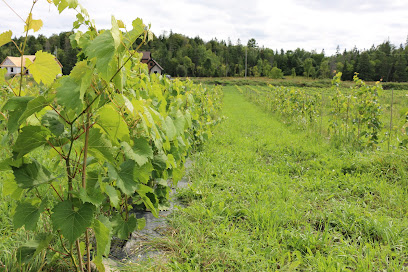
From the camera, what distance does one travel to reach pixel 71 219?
1156mm

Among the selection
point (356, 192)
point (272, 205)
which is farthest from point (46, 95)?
point (356, 192)

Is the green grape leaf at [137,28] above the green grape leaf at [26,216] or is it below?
above

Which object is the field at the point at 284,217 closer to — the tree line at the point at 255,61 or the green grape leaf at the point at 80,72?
the green grape leaf at the point at 80,72

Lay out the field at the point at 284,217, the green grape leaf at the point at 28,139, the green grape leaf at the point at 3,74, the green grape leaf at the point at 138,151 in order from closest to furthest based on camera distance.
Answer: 1. the green grape leaf at the point at 28,139
2. the green grape leaf at the point at 3,74
3. the green grape leaf at the point at 138,151
4. the field at the point at 284,217

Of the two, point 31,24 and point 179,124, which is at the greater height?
point 31,24

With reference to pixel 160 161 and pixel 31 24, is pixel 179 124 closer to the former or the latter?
pixel 160 161

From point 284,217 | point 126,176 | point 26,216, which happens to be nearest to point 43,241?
point 26,216

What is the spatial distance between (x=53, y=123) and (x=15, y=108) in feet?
0.50

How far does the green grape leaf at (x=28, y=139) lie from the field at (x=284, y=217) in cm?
35

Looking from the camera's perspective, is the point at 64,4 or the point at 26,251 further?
the point at 26,251

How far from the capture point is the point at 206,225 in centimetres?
261

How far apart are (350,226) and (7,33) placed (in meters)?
3.12

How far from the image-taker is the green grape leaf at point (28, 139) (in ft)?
3.67

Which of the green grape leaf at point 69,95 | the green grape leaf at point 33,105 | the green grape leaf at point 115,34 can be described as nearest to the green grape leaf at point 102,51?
the green grape leaf at point 115,34
